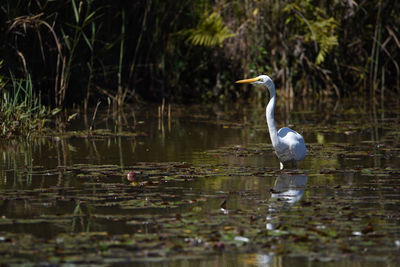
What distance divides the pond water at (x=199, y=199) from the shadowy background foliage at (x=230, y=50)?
2850 millimetres

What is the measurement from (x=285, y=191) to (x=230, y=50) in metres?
8.51

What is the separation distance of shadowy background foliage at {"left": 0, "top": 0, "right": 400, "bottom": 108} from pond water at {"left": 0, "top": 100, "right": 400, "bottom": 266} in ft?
9.35

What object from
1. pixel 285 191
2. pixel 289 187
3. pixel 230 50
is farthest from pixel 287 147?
pixel 230 50

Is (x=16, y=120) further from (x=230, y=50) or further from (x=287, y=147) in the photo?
(x=230, y=50)

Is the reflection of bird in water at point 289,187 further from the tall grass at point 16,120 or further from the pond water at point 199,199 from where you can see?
the tall grass at point 16,120

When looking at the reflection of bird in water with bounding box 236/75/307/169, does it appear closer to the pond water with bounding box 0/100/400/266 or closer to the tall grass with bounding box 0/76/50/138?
the pond water with bounding box 0/100/400/266

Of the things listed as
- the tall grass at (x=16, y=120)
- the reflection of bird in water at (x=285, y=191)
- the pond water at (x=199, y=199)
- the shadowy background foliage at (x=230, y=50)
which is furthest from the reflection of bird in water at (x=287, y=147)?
the shadowy background foliage at (x=230, y=50)

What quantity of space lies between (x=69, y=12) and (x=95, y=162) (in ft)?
15.2

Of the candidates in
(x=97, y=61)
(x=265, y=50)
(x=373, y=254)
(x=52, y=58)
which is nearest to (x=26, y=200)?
(x=373, y=254)

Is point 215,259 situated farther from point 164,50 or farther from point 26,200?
point 164,50

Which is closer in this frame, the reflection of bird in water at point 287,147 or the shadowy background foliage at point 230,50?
the reflection of bird in water at point 287,147

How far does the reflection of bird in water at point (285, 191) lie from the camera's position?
4.98 m

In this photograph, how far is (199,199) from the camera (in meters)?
5.32

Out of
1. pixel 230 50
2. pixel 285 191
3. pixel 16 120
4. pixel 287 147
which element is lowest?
pixel 285 191
